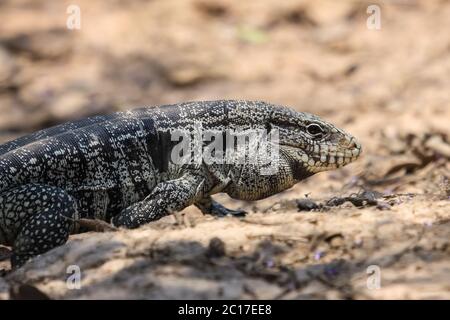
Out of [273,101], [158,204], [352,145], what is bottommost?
[158,204]

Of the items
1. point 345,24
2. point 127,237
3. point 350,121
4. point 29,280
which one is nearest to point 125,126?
point 127,237

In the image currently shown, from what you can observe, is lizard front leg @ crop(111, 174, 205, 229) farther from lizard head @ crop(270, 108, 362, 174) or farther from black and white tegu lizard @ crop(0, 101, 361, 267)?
lizard head @ crop(270, 108, 362, 174)

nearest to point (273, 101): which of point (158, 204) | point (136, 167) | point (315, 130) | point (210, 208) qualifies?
point (210, 208)

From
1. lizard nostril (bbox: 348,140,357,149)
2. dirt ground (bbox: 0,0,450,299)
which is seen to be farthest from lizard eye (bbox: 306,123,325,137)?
dirt ground (bbox: 0,0,450,299)

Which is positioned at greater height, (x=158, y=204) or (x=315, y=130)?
(x=315, y=130)

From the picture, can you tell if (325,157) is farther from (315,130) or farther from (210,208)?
(210,208)
